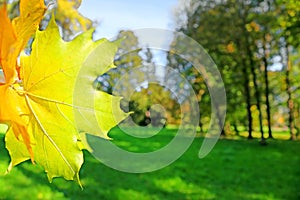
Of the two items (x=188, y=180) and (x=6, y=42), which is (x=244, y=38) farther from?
(x=6, y=42)

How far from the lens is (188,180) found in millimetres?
3055

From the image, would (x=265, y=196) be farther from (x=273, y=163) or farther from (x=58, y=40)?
(x=58, y=40)

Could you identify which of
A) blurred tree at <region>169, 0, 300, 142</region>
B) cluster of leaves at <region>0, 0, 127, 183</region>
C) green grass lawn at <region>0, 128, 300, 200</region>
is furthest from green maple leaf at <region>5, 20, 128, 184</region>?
blurred tree at <region>169, 0, 300, 142</region>

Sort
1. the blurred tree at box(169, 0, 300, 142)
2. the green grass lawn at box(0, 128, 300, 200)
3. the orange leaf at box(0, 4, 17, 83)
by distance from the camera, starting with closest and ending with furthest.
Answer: the orange leaf at box(0, 4, 17, 83) < the green grass lawn at box(0, 128, 300, 200) < the blurred tree at box(169, 0, 300, 142)

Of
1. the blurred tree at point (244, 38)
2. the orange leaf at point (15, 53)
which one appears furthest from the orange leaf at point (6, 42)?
the blurred tree at point (244, 38)

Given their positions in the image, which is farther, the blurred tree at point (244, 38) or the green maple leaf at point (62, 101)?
the blurred tree at point (244, 38)

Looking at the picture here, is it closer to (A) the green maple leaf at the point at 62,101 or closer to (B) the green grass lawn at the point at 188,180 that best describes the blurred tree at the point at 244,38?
(B) the green grass lawn at the point at 188,180

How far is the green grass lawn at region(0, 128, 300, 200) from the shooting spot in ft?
7.80

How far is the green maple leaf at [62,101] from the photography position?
0.11 meters

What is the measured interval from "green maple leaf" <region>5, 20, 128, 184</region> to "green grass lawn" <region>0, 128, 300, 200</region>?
1.97 metres

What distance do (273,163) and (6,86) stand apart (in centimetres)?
386

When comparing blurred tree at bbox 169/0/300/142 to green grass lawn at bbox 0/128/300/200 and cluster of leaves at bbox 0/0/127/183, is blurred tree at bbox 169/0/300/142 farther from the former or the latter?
cluster of leaves at bbox 0/0/127/183

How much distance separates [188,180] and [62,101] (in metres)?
3.02

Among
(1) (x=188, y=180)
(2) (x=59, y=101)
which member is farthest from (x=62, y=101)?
(1) (x=188, y=180)
